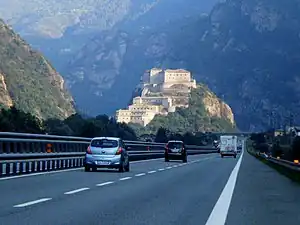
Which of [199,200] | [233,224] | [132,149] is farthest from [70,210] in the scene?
[132,149]

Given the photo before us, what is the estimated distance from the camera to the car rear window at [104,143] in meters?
31.3

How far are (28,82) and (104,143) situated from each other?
131 metres

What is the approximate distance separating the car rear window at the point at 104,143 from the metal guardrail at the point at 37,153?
→ 1.10 meters

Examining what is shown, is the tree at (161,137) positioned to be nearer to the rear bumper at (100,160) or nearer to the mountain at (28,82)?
the mountain at (28,82)

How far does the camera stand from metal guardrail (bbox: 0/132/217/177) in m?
22.6

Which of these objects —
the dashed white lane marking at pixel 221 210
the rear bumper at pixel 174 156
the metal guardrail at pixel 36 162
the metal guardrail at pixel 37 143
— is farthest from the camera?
the rear bumper at pixel 174 156

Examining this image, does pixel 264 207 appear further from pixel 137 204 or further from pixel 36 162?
pixel 36 162

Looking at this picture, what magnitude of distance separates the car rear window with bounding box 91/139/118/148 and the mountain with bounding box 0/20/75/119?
9909 centimetres

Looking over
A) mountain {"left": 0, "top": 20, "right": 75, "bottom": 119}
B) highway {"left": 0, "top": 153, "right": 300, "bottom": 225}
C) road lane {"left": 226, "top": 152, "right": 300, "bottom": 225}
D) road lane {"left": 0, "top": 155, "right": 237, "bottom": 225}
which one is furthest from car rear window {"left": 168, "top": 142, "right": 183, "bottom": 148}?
mountain {"left": 0, "top": 20, "right": 75, "bottom": 119}

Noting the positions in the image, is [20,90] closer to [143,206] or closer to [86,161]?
[86,161]

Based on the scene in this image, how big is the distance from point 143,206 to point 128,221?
2.74 metres

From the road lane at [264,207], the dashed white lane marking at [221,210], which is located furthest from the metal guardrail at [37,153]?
the dashed white lane marking at [221,210]

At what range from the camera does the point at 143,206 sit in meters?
14.4

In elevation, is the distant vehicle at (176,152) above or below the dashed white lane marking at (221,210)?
above
